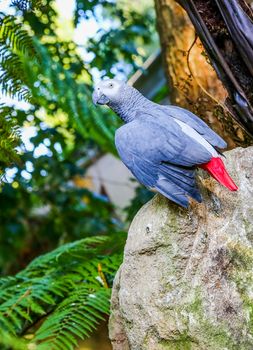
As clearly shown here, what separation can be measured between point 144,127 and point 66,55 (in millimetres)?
1142

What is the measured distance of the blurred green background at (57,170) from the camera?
1.12 m

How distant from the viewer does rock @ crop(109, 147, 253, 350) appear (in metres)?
0.82

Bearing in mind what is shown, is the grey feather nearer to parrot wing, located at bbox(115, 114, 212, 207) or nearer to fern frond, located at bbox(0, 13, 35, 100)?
parrot wing, located at bbox(115, 114, 212, 207)

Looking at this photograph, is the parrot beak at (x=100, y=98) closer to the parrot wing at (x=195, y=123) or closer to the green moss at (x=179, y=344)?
the parrot wing at (x=195, y=123)

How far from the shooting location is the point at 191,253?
0.87 metres

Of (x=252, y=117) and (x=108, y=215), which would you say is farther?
(x=108, y=215)

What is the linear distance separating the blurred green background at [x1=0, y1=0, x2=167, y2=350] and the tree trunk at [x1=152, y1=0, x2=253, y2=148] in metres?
0.29

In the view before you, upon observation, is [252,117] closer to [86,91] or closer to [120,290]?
[120,290]

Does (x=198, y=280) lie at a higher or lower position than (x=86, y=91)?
lower

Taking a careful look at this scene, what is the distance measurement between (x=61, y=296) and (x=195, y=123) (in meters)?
0.58

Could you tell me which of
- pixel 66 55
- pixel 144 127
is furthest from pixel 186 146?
pixel 66 55

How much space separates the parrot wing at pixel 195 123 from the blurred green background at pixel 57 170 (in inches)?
14.1

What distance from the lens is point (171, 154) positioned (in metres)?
0.82

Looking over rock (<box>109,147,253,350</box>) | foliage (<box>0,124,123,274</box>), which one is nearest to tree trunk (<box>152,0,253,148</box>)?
rock (<box>109,147,253,350</box>)
